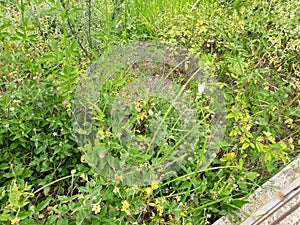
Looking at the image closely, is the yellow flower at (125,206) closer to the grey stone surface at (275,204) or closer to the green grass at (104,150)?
the green grass at (104,150)

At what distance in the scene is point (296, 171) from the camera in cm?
177

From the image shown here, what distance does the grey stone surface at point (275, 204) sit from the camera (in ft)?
5.22

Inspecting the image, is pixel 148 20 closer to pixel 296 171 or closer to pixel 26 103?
pixel 26 103

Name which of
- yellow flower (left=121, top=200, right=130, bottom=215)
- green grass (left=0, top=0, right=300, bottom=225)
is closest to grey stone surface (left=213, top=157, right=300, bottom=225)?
green grass (left=0, top=0, right=300, bottom=225)

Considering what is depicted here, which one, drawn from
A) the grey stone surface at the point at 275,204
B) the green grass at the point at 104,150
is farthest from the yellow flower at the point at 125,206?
the grey stone surface at the point at 275,204

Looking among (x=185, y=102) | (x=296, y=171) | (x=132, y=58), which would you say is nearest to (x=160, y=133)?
(x=185, y=102)

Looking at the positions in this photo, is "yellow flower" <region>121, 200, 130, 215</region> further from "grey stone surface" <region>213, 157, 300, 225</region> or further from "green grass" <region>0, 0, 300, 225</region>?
"grey stone surface" <region>213, 157, 300, 225</region>

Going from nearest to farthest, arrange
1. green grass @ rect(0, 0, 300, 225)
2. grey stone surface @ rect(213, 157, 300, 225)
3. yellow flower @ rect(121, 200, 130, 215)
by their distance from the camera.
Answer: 1. yellow flower @ rect(121, 200, 130, 215)
2. green grass @ rect(0, 0, 300, 225)
3. grey stone surface @ rect(213, 157, 300, 225)

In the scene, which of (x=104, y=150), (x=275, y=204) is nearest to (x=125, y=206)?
(x=104, y=150)

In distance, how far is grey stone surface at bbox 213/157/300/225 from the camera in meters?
1.59

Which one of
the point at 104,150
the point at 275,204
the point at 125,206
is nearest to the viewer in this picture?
the point at 125,206

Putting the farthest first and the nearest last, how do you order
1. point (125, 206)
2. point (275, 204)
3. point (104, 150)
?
point (275, 204) → point (104, 150) → point (125, 206)

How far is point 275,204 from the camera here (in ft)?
5.40

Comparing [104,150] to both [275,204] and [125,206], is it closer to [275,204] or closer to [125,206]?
[125,206]
